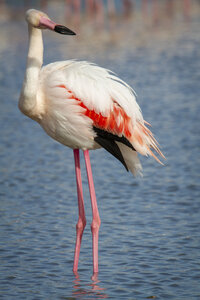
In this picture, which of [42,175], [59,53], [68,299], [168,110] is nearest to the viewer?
[68,299]

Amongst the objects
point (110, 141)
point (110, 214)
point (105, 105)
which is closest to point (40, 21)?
point (105, 105)

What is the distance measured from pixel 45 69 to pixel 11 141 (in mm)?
5155

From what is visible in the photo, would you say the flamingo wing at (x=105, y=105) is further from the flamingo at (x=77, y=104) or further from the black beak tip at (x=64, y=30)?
the black beak tip at (x=64, y=30)

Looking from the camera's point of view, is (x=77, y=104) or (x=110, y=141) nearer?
(x=77, y=104)

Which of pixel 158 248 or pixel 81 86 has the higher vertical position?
pixel 81 86

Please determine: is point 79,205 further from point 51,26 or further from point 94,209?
point 51,26

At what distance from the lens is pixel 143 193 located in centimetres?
812

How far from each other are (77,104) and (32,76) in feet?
1.43

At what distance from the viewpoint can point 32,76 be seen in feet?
18.2

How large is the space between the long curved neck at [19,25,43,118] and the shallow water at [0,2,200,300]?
4.63 feet

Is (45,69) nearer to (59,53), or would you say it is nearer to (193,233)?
(193,233)

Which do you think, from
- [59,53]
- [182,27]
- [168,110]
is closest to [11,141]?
[168,110]

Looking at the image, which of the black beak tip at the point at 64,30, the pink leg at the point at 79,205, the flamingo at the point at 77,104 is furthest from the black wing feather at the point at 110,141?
the black beak tip at the point at 64,30

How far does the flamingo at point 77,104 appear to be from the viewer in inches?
220
